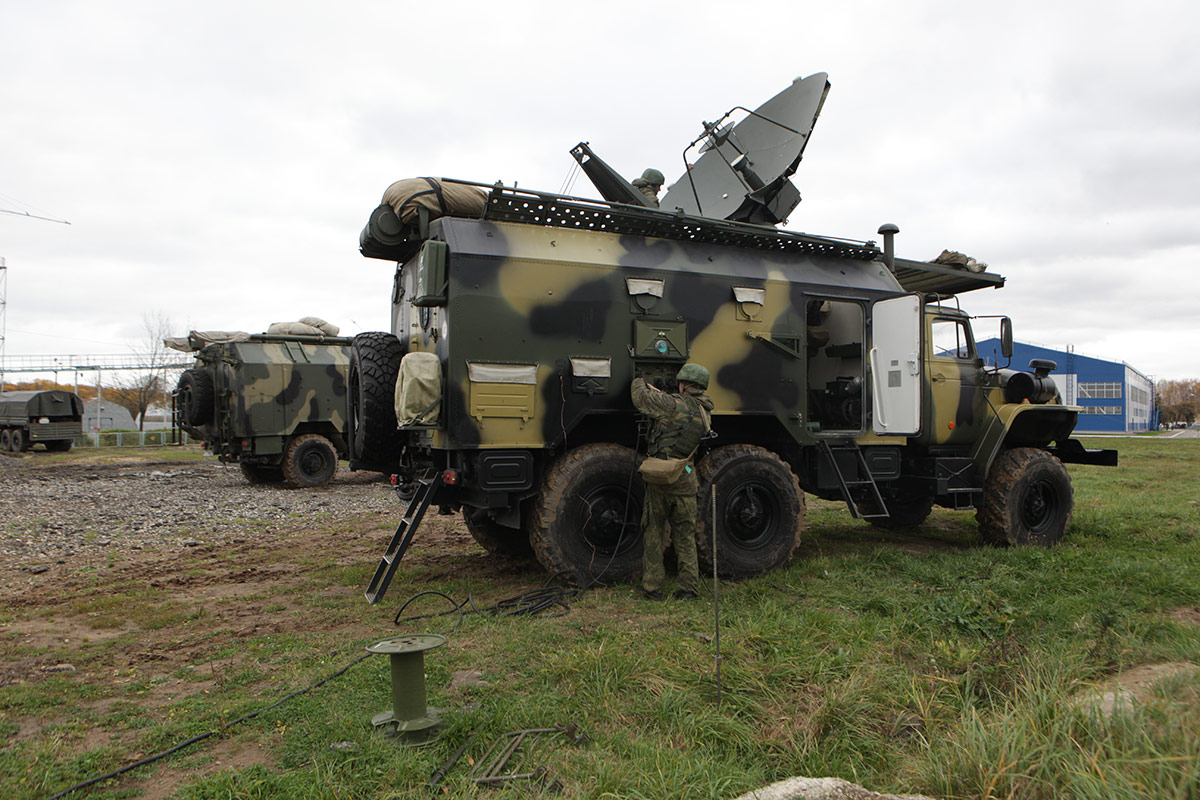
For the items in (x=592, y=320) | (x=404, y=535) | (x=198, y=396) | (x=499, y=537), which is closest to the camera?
(x=404, y=535)

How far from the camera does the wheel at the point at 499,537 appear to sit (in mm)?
6961

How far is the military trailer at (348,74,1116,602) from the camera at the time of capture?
554 centimetres

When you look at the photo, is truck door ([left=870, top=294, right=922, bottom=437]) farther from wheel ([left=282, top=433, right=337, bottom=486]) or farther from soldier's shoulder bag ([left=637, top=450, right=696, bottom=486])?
wheel ([left=282, top=433, right=337, bottom=486])

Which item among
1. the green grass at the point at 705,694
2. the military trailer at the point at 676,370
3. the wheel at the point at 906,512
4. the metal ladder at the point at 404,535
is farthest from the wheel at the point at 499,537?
the wheel at the point at 906,512

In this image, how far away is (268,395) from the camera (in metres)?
13.7

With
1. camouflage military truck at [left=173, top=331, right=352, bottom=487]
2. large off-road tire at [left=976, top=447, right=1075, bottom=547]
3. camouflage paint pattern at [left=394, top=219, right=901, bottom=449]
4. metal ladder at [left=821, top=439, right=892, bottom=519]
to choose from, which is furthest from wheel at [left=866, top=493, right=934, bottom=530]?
camouflage military truck at [left=173, top=331, right=352, bottom=487]

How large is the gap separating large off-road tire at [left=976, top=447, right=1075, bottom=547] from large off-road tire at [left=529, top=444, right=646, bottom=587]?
372cm

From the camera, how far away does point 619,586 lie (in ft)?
19.0

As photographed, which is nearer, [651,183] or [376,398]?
[376,398]

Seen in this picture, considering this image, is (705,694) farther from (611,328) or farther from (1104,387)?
(1104,387)

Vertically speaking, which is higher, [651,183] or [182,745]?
[651,183]

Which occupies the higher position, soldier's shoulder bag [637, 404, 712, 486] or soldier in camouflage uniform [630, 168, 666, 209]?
soldier in camouflage uniform [630, 168, 666, 209]

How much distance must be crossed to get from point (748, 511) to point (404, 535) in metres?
2.62

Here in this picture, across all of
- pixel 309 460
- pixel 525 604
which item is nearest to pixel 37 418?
pixel 309 460
